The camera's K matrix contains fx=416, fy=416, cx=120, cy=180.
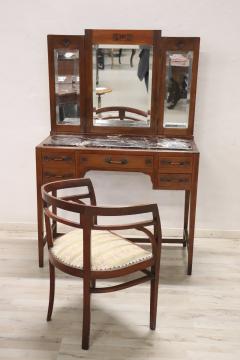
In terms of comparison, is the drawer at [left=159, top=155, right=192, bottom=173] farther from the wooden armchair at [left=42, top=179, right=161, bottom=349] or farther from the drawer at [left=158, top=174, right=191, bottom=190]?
the wooden armchair at [left=42, top=179, right=161, bottom=349]

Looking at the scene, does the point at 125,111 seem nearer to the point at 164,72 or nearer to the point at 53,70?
the point at 164,72

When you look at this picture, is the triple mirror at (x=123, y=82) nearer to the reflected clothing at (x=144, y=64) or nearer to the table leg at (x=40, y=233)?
the reflected clothing at (x=144, y=64)

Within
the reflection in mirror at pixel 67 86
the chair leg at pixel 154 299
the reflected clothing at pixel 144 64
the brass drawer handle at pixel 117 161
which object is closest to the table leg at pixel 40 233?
the brass drawer handle at pixel 117 161

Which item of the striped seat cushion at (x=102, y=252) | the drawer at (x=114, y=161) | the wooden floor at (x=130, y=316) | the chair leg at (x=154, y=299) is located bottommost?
the wooden floor at (x=130, y=316)

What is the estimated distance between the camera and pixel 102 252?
6.20 ft

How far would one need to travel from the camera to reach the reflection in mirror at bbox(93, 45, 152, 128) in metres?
2.60

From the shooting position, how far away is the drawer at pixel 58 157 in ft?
7.98

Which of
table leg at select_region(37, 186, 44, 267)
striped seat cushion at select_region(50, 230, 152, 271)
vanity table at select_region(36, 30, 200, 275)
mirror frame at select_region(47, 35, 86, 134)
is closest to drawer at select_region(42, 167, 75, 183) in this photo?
vanity table at select_region(36, 30, 200, 275)

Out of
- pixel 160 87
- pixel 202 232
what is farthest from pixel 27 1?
pixel 202 232

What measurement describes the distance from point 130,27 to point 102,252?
59.2 inches

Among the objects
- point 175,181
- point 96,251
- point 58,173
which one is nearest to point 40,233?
point 58,173

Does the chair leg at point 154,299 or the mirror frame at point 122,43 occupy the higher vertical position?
the mirror frame at point 122,43

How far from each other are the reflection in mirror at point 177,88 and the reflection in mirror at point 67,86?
580mm

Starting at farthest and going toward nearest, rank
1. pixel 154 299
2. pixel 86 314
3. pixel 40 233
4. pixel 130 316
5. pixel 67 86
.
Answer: pixel 67 86 < pixel 40 233 < pixel 130 316 < pixel 154 299 < pixel 86 314
